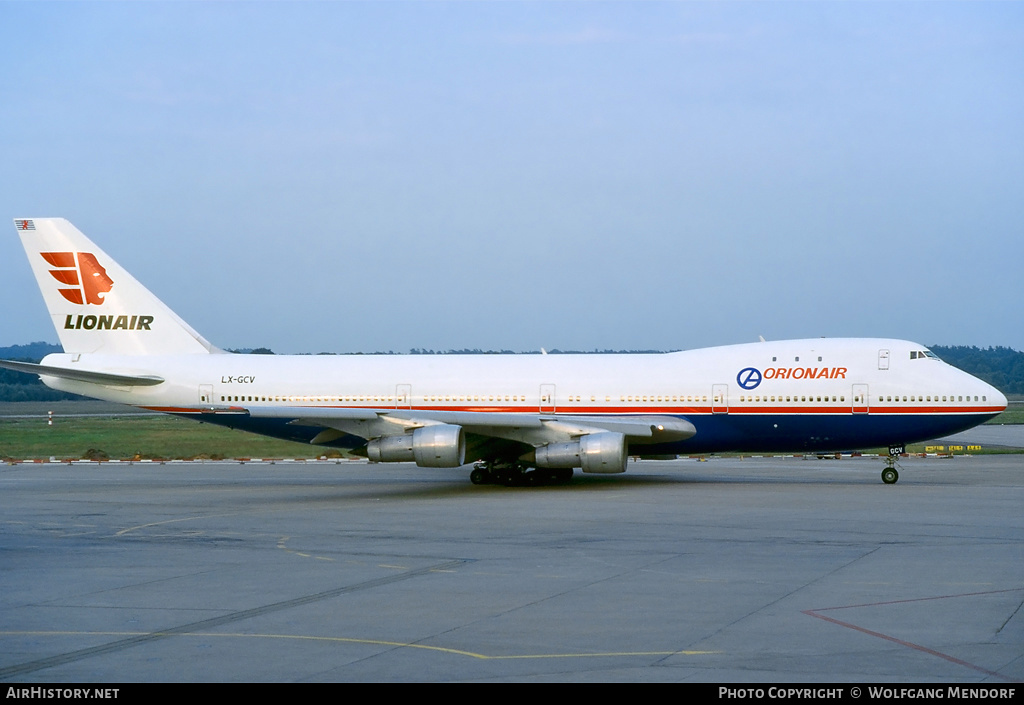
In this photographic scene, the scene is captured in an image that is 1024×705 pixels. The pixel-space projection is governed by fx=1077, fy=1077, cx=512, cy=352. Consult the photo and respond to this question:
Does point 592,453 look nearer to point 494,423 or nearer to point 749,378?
point 494,423

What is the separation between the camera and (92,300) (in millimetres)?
33438

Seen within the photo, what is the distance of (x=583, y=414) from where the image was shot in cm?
3048

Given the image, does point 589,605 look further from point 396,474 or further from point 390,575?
point 396,474

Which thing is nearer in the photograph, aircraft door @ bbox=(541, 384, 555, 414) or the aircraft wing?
the aircraft wing

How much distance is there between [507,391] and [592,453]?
4.34m

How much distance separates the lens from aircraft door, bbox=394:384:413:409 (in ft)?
104

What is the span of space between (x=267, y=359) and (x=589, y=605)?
22311mm

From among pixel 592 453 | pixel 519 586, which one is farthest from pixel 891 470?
pixel 519 586

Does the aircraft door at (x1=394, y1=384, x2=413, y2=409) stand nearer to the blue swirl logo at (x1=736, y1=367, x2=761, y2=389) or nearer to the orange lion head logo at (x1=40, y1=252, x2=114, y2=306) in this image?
the blue swirl logo at (x1=736, y1=367, x2=761, y2=389)

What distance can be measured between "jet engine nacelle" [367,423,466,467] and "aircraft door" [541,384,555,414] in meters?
3.41

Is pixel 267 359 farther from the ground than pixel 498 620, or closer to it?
farther from the ground

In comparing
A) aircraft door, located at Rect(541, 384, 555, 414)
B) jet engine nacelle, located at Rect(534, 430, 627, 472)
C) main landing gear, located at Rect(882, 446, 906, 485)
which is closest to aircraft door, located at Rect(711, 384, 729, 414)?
jet engine nacelle, located at Rect(534, 430, 627, 472)

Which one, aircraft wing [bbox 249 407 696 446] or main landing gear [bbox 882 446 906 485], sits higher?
aircraft wing [bbox 249 407 696 446]

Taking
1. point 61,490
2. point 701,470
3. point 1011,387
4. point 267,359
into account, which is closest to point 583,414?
point 701,470
